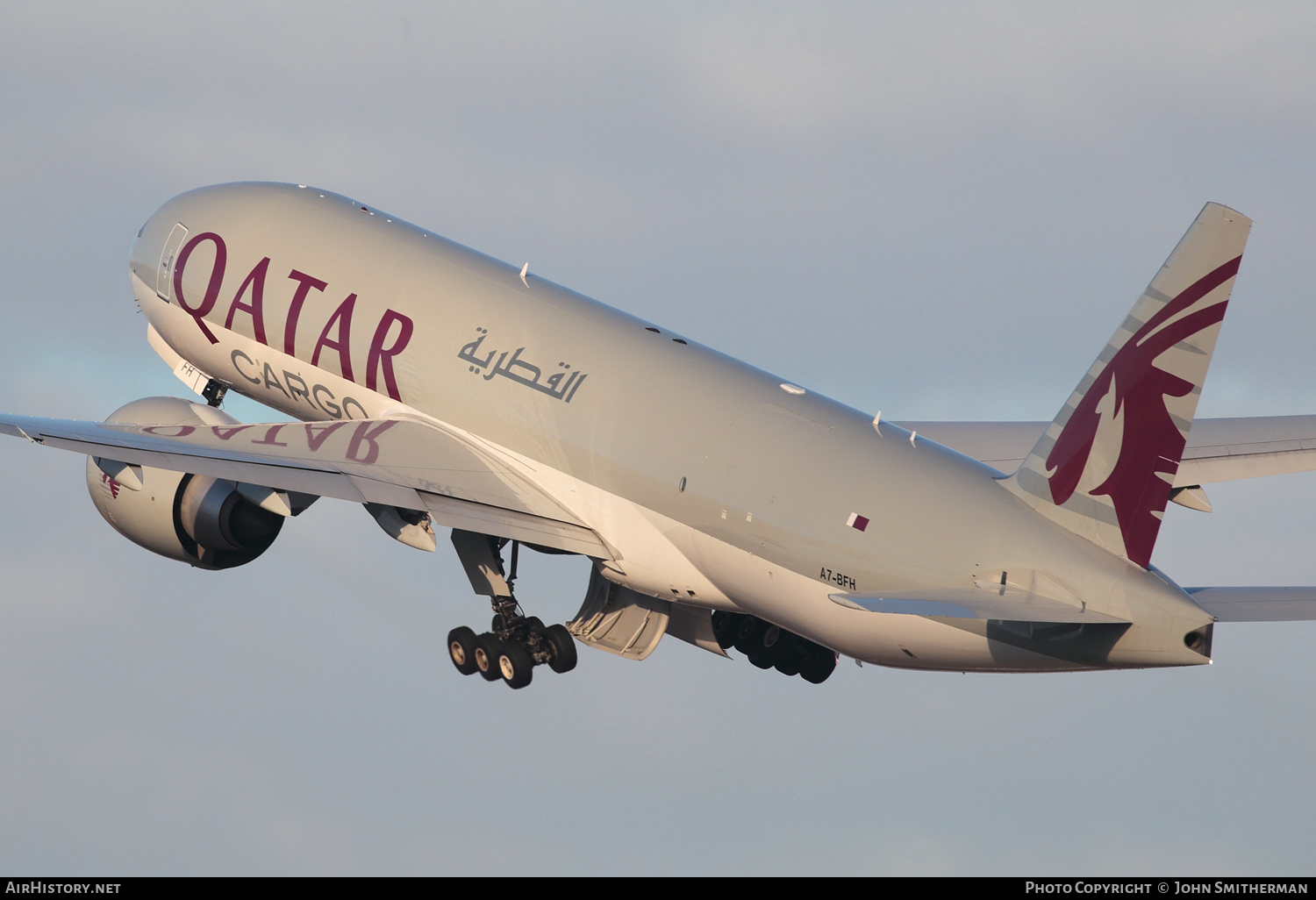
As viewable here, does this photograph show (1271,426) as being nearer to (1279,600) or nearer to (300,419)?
(1279,600)

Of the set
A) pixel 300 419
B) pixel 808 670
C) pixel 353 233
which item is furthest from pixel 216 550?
pixel 808 670

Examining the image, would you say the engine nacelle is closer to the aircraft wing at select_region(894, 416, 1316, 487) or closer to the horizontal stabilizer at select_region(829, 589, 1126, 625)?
the horizontal stabilizer at select_region(829, 589, 1126, 625)

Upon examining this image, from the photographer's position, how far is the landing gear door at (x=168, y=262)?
3488 centimetres

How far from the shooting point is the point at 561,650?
29.3 meters

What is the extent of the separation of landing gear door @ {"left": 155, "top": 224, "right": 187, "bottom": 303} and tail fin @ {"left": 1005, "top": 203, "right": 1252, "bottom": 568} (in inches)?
702

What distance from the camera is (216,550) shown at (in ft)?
103

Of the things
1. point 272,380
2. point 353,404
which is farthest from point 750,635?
point 272,380

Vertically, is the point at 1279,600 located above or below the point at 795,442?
below

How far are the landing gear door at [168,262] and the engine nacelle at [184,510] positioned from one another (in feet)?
11.4

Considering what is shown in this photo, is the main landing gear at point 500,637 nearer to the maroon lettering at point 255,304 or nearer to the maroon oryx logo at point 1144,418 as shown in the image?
the maroon lettering at point 255,304

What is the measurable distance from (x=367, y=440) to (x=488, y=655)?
3.88 meters

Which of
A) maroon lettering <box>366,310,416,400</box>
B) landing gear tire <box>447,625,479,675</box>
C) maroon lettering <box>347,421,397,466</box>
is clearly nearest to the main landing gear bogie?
landing gear tire <box>447,625,479,675</box>

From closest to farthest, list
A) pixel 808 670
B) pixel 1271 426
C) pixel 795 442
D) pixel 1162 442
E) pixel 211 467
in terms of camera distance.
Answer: pixel 1162 442 → pixel 795 442 → pixel 211 467 → pixel 1271 426 → pixel 808 670

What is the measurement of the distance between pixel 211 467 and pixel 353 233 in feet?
20.4
